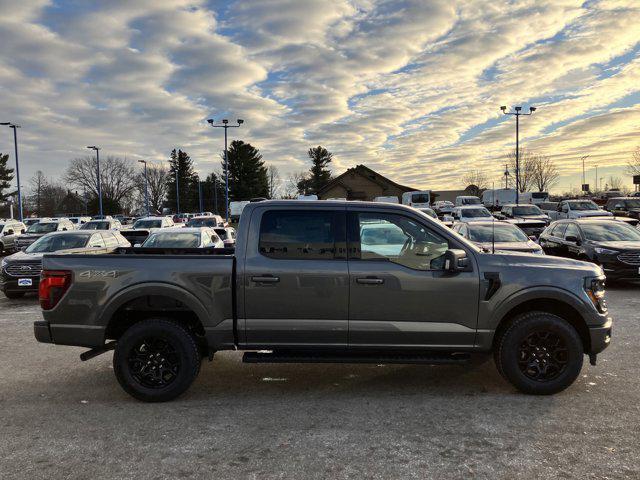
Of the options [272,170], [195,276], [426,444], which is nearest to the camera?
[426,444]

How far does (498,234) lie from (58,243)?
10.5 meters

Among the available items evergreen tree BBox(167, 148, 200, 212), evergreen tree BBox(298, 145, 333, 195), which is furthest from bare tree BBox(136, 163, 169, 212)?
evergreen tree BBox(298, 145, 333, 195)

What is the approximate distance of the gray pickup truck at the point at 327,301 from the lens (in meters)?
4.60

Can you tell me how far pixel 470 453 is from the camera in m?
3.60

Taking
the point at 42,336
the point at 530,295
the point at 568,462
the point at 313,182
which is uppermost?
the point at 313,182

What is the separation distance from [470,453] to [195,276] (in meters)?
2.82

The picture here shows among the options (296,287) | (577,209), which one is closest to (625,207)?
(577,209)

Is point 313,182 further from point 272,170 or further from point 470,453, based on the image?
point 470,453

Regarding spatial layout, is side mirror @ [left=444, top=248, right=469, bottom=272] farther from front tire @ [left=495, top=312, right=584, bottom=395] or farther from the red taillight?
the red taillight

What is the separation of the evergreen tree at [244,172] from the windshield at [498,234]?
6636 centimetres

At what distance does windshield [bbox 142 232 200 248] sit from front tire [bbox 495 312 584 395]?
800cm

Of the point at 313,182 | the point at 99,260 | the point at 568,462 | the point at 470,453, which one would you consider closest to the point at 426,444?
the point at 470,453

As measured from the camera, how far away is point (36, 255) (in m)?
10.8

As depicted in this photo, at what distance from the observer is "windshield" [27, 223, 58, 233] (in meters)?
21.4
